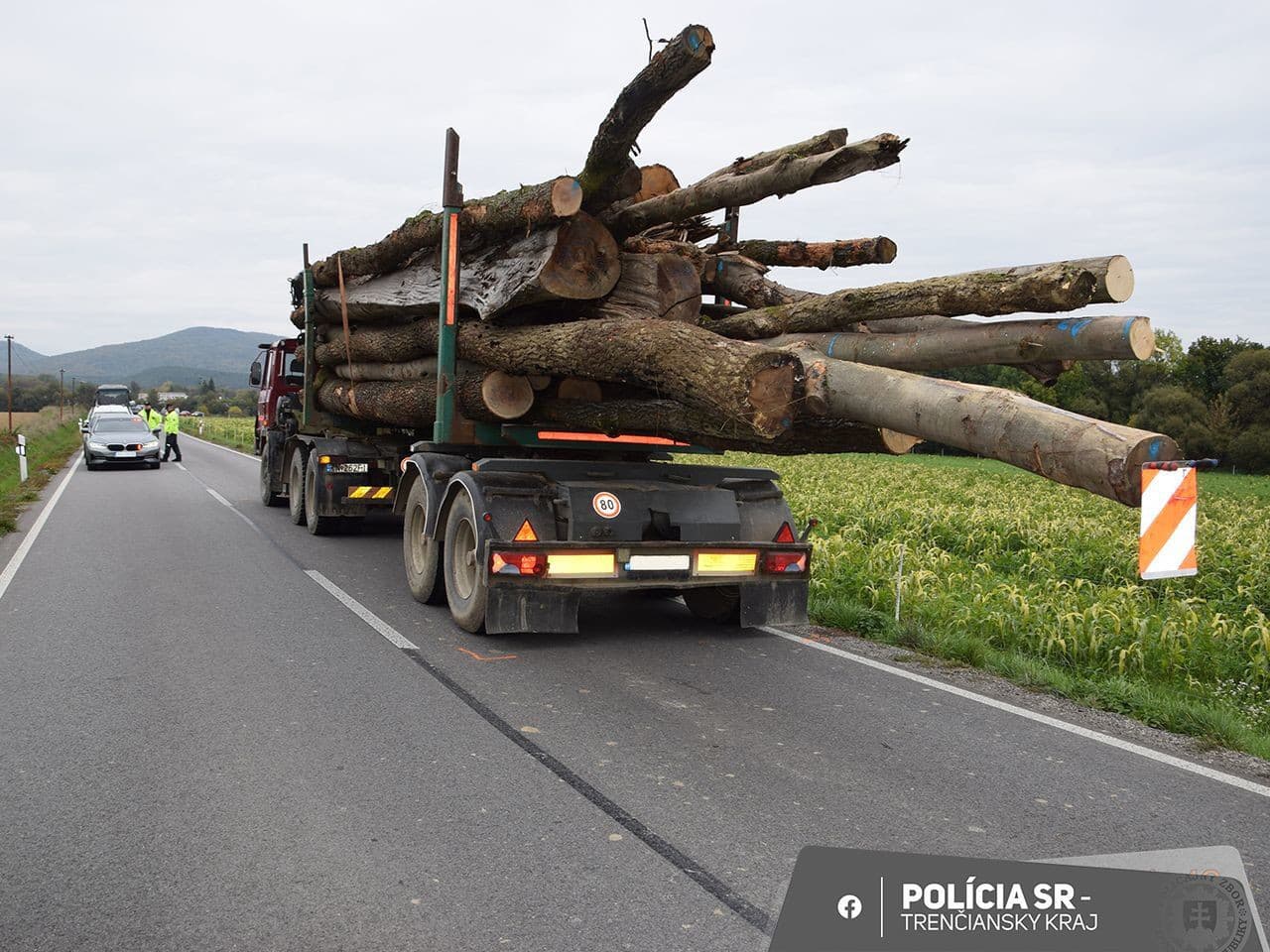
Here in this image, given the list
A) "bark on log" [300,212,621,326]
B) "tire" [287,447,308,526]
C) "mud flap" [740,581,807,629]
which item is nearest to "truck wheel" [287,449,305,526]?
"tire" [287,447,308,526]

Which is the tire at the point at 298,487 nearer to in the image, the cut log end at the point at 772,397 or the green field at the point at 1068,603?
the green field at the point at 1068,603

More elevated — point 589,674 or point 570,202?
point 570,202

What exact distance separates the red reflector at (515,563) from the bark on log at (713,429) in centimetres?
123

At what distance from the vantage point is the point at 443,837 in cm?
370

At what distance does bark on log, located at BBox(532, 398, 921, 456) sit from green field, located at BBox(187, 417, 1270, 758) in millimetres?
1791

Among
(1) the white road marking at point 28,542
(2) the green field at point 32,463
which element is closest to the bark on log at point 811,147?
(1) the white road marking at point 28,542

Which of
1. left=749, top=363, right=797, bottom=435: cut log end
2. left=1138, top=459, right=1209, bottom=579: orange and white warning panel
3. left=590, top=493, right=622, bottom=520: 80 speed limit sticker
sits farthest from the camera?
left=590, top=493, right=622, bottom=520: 80 speed limit sticker

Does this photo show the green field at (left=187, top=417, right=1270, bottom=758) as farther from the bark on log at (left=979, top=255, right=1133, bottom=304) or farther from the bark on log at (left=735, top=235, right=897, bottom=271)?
the bark on log at (left=735, top=235, right=897, bottom=271)

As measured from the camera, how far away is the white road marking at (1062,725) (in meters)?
4.66

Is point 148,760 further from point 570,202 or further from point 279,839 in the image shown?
point 570,202

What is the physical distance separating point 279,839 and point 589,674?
2.71 metres

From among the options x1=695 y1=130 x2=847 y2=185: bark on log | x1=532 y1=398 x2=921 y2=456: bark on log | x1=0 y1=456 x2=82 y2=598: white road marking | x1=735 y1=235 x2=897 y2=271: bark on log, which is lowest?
x1=0 y1=456 x2=82 y2=598: white road marking

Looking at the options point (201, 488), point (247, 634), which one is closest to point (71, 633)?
point (247, 634)

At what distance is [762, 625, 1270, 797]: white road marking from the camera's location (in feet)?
15.3
